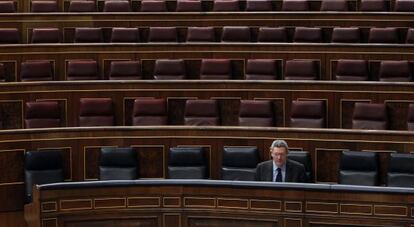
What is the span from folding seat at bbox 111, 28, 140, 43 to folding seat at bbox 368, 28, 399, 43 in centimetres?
88

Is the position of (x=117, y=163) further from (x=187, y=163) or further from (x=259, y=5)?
(x=259, y=5)

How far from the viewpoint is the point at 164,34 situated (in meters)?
3.09

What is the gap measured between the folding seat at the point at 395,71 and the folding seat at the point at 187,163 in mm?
801

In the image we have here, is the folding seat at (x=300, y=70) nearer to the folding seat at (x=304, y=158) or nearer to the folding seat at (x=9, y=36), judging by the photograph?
the folding seat at (x=304, y=158)

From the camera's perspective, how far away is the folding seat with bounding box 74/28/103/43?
3104 millimetres

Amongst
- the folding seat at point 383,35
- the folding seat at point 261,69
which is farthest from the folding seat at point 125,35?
the folding seat at point 383,35

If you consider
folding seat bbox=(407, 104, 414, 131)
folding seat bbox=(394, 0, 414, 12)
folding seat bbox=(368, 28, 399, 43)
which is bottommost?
folding seat bbox=(407, 104, 414, 131)

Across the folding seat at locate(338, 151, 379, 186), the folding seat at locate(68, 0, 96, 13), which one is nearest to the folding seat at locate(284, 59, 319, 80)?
the folding seat at locate(338, 151, 379, 186)

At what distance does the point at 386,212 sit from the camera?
157 cm

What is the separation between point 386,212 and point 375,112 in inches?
33.3

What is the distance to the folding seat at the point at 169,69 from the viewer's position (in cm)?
278

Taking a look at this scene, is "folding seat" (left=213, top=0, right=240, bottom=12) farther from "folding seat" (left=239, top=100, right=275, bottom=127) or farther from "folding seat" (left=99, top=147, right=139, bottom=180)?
"folding seat" (left=99, top=147, right=139, bottom=180)

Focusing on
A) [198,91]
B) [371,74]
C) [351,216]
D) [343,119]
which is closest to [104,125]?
[198,91]

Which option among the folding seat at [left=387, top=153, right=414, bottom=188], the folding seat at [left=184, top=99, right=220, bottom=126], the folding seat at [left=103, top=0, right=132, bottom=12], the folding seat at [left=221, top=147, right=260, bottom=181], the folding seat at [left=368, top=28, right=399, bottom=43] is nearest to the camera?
the folding seat at [left=387, top=153, right=414, bottom=188]
